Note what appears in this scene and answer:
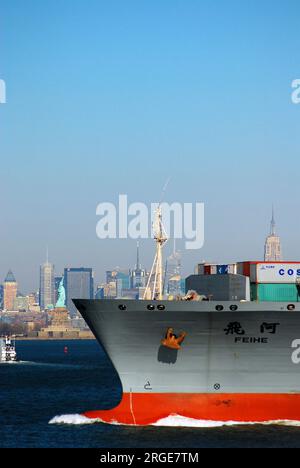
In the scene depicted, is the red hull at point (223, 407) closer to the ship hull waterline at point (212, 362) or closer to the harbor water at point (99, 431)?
the ship hull waterline at point (212, 362)

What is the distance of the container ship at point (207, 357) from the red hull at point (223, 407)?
56mm

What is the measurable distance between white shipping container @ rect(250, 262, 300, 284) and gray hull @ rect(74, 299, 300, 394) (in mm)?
3047

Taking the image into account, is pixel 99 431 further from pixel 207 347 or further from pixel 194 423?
pixel 207 347

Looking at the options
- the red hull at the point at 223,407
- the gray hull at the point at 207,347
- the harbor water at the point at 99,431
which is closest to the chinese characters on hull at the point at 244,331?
the gray hull at the point at 207,347

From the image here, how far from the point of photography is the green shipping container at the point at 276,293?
64.6 metres

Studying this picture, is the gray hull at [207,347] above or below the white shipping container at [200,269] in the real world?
below

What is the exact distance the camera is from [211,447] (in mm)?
56250

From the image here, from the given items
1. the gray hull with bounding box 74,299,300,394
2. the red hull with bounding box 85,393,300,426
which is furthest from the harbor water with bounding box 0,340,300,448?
the gray hull with bounding box 74,299,300,394

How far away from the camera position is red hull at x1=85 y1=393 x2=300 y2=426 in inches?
2469

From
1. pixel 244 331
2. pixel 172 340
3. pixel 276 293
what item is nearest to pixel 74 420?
pixel 172 340

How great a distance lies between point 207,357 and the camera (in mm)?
62719
